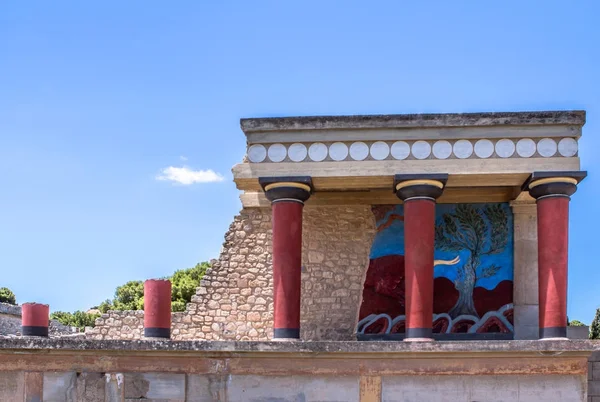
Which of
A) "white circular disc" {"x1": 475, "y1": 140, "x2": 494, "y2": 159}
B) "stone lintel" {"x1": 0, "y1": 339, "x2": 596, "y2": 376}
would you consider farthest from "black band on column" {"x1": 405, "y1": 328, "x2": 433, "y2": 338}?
"white circular disc" {"x1": 475, "y1": 140, "x2": 494, "y2": 159}

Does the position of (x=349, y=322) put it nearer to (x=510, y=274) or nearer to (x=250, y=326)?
(x=250, y=326)

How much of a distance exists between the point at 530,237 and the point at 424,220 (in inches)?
109

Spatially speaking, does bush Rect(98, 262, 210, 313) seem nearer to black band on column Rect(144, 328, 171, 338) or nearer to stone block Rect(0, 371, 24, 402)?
black band on column Rect(144, 328, 171, 338)

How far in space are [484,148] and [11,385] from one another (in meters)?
8.20

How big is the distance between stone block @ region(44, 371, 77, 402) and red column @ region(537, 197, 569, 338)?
719 centimetres

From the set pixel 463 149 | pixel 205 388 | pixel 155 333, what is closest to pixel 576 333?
pixel 463 149

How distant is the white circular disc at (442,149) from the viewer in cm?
1265

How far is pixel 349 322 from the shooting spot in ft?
47.0

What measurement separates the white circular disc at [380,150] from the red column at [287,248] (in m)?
1.18

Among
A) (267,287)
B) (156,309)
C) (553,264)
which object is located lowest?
(156,309)

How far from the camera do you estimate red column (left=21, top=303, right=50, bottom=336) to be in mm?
13352

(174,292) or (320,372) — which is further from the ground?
(174,292)

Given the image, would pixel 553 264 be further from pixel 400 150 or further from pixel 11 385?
pixel 11 385

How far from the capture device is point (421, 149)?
12.7 meters
